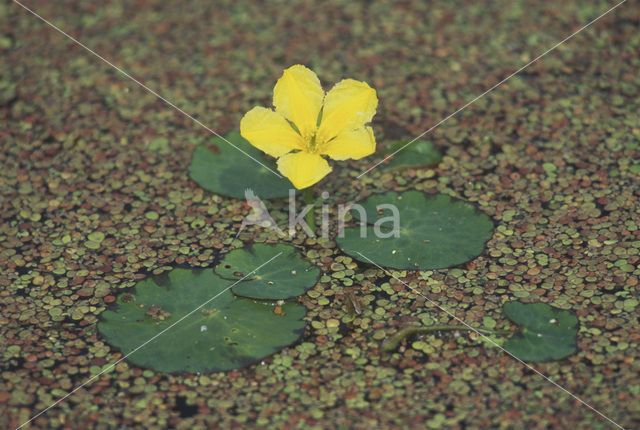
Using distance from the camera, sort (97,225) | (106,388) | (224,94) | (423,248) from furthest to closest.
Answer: (224,94) < (97,225) < (423,248) < (106,388)

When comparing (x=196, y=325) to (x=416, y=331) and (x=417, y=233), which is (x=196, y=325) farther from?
(x=417, y=233)

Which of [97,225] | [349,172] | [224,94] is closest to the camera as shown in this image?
[97,225]

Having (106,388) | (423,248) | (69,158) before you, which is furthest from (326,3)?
(106,388)

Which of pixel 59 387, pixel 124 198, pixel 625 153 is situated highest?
pixel 625 153

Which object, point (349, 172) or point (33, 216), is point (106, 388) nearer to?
point (33, 216)

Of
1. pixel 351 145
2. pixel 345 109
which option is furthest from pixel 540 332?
pixel 345 109

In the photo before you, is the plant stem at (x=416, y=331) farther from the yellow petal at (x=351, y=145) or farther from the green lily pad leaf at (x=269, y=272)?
the yellow petal at (x=351, y=145)

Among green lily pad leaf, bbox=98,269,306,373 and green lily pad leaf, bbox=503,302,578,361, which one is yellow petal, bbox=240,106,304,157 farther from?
green lily pad leaf, bbox=503,302,578,361

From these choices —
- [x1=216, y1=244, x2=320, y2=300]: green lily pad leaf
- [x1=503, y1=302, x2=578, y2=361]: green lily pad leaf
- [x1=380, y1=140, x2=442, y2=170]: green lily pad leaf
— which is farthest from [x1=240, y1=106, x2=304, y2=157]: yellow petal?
[x1=503, y1=302, x2=578, y2=361]: green lily pad leaf
